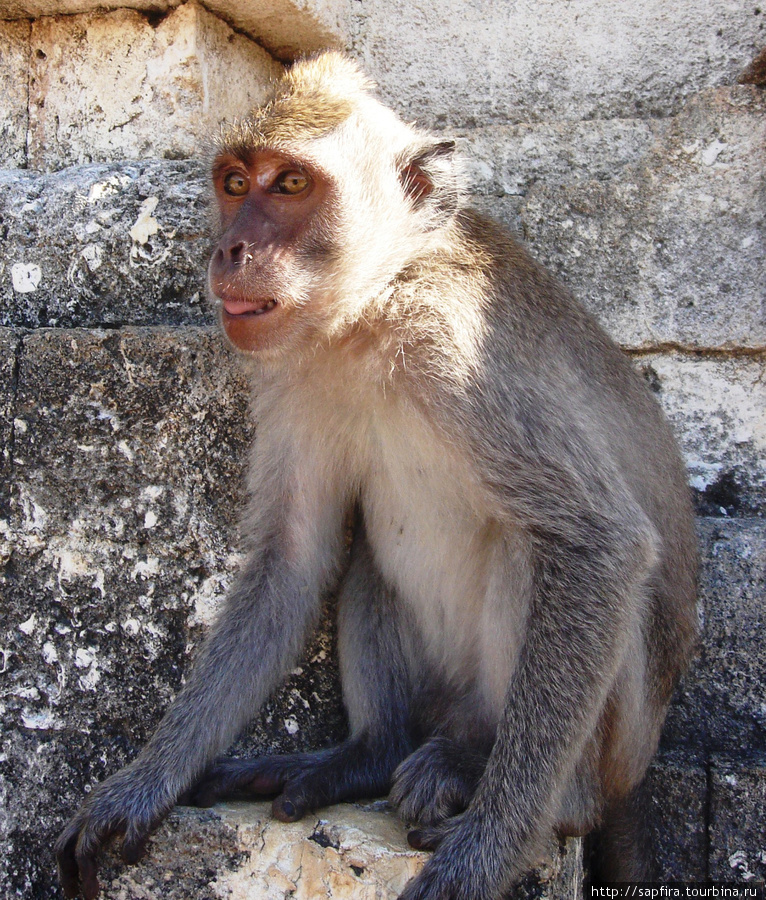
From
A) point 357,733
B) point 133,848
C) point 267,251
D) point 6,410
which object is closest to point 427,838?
point 357,733

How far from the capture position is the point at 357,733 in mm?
2988

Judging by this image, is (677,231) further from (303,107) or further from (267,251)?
(267,251)

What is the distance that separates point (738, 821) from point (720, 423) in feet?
4.38

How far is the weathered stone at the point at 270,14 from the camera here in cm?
349

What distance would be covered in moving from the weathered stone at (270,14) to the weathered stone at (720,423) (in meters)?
1.77

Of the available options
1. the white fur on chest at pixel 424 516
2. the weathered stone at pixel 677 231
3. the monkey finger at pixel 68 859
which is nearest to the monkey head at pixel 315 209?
the white fur on chest at pixel 424 516

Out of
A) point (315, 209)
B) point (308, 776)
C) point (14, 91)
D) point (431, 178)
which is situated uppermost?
point (14, 91)

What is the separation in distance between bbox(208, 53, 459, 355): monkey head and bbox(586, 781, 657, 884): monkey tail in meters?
1.63

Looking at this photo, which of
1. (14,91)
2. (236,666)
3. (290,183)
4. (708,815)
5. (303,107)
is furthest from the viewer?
(14,91)

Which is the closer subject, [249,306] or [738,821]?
[249,306]

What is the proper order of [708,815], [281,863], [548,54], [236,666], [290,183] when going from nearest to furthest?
[281,863] → [290,183] → [236,666] → [708,815] → [548,54]

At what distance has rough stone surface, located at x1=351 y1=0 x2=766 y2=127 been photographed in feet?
12.0

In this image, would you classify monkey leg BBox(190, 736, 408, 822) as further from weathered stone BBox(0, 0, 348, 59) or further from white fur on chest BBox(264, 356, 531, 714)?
weathered stone BBox(0, 0, 348, 59)

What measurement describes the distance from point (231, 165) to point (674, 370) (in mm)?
1741
